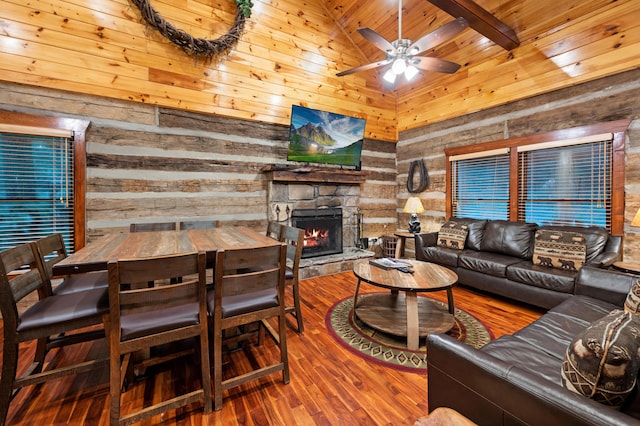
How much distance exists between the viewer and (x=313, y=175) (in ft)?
14.2

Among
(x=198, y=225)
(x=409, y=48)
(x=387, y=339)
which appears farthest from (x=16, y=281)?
(x=409, y=48)

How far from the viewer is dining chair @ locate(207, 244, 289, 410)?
1585 mm

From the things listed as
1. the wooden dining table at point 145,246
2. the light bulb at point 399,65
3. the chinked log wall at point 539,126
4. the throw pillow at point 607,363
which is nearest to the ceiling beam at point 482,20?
the light bulb at point 399,65

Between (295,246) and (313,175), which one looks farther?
(313,175)

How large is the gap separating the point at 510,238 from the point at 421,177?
1935 millimetres

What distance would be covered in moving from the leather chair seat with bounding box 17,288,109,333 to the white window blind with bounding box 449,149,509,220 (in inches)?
189

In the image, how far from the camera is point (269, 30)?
13.8ft

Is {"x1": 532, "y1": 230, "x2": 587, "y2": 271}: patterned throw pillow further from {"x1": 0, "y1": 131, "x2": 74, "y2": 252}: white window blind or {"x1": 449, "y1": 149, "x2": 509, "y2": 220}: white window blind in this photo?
{"x1": 0, "y1": 131, "x2": 74, "y2": 252}: white window blind

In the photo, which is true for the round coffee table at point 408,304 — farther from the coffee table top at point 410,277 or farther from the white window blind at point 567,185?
the white window blind at point 567,185

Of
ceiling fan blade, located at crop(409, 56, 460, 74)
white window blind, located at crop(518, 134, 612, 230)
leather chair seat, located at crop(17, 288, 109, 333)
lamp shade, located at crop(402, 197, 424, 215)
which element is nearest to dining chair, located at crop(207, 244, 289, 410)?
leather chair seat, located at crop(17, 288, 109, 333)

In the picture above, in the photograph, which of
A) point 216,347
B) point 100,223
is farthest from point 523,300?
point 100,223

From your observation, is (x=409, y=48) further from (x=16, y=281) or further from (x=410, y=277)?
(x=16, y=281)

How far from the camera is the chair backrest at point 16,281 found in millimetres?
1404

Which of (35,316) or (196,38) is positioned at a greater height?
(196,38)
